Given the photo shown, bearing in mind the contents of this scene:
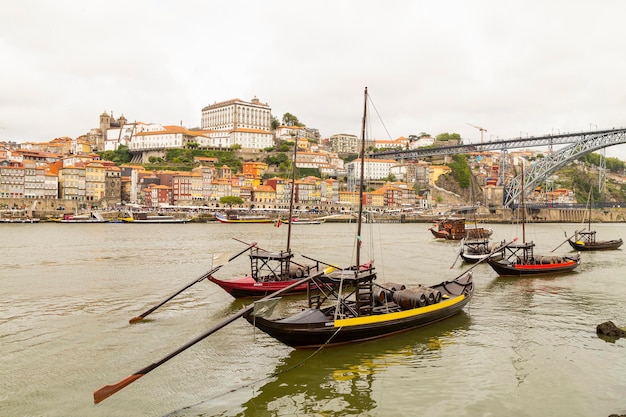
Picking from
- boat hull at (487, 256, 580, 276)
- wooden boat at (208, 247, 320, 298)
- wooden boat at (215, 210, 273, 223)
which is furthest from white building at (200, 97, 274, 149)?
wooden boat at (208, 247, 320, 298)

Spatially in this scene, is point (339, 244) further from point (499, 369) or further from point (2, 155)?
point (2, 155)

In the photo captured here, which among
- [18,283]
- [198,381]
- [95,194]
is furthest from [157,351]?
[95,194]

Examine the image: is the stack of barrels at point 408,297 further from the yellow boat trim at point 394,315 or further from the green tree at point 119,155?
the green tree at point 119,155

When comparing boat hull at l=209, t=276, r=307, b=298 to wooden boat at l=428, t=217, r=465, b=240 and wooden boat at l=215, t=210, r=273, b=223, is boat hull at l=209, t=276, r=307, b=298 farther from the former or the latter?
wooden boat at l=215, t=210, r=273, b=223

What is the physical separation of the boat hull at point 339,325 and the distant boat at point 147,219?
5403 cm

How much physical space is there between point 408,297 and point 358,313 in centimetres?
176

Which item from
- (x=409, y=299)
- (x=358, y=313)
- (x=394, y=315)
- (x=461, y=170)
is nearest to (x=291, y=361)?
(x=358, y=313)

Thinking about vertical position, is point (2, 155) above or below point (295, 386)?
above

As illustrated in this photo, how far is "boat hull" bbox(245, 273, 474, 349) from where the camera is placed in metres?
9.17

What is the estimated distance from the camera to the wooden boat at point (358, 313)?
30.4 ft

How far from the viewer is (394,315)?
1046 cm

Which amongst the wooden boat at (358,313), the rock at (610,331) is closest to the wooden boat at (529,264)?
the wooden boat at (358,313)

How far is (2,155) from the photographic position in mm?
73375

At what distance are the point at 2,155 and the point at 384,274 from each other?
73026 millimetres
